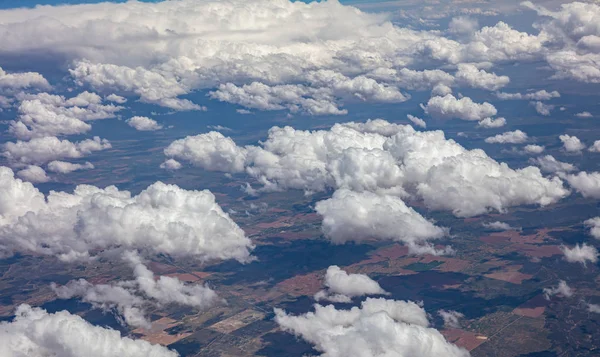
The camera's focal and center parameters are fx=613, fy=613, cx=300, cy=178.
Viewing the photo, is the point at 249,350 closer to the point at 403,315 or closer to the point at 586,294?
the point at 403,315

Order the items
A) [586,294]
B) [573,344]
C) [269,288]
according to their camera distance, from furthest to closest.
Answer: [269,288], [586,294], [573,344]

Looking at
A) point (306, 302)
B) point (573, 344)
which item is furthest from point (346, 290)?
point (573, 344)

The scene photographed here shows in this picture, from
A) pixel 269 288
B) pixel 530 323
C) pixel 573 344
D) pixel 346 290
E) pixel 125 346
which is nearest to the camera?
pixel 125 346

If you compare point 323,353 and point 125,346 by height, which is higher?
point 125,346

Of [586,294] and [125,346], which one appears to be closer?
[125,346]

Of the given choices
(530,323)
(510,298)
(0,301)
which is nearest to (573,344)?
(530,323)

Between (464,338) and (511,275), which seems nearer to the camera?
(464,338)

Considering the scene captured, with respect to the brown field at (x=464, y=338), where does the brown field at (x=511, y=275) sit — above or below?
below

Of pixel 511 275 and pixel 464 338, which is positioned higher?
pixel 464 338

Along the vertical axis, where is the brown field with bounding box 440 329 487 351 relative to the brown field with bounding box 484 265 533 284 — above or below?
above

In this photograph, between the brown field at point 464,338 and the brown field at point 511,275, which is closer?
the brown field at point 464,338

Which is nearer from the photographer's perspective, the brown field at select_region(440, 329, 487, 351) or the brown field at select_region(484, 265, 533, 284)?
the brown field at select_region(440, 329, 487, 351)
